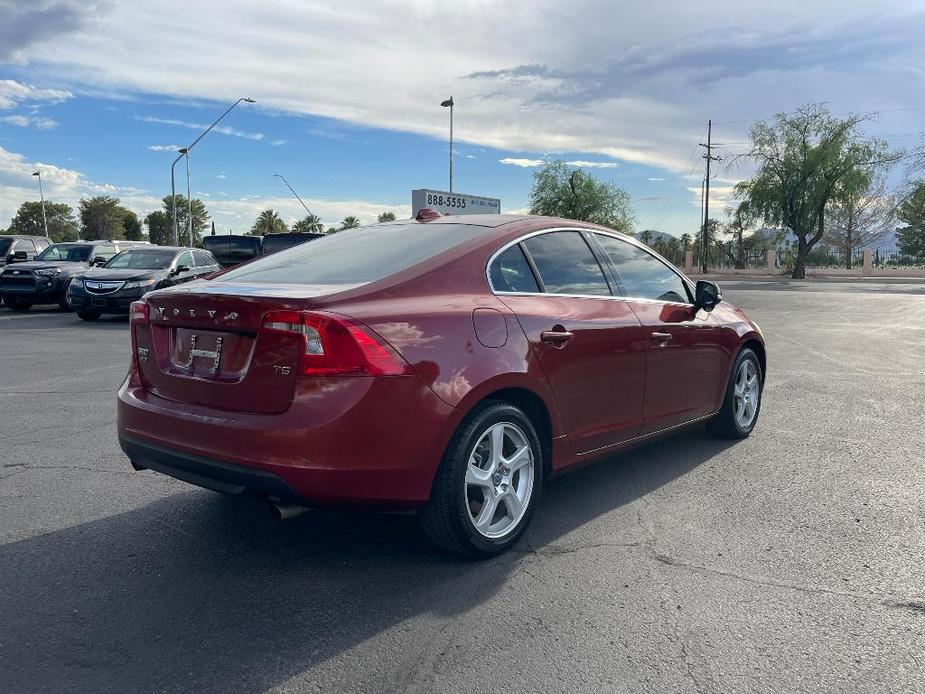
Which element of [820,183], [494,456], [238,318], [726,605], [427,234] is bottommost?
[726,605]

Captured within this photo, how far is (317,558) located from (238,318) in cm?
120

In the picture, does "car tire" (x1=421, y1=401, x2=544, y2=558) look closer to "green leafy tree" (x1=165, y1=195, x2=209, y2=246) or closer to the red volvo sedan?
the red volvo sedan


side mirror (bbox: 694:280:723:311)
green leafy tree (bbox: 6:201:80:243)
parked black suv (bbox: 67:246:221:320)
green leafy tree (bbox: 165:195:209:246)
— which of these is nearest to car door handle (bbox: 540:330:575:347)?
side mirror (bbox: 694:280:723:311)

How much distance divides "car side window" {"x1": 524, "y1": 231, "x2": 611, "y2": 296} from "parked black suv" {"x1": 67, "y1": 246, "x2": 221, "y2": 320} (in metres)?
11.4

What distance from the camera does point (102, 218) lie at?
84.2m

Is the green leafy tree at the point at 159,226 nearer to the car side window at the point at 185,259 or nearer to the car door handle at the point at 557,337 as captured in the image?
the car side window at the point at 185,259

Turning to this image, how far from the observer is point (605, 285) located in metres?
4.53

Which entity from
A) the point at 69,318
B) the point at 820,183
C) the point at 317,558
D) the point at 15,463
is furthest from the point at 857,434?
the point at 820,183

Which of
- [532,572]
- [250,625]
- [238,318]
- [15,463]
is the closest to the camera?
[250,625]

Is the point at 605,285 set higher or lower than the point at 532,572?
higher

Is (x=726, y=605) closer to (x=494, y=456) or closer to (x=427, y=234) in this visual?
(x=494, y=456)

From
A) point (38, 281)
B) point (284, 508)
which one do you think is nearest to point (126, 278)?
point (38, 281)

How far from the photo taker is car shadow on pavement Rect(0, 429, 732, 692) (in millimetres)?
2695

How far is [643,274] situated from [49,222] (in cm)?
10496
